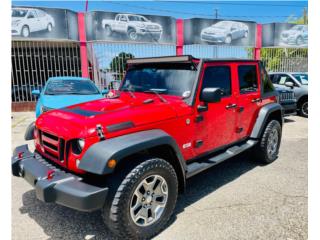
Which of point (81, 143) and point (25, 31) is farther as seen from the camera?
point (25, 31)

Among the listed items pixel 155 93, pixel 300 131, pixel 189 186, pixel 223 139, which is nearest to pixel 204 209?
pixel 189 186

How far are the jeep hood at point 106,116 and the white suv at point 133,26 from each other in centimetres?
1062

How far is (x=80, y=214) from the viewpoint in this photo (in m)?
3.37

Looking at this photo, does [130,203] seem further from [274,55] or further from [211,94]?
[274,55]

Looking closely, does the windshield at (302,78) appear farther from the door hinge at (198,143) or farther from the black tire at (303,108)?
the door hinge at (198,143)

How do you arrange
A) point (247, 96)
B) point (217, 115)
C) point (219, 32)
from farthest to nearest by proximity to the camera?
point (219, 32)
point (247, 96)
point (217, 115)

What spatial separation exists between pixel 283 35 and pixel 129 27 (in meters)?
10.2

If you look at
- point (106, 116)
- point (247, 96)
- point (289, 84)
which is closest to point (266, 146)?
point (247, 96)

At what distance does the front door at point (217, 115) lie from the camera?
3604mm

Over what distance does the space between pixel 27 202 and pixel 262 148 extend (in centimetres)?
395

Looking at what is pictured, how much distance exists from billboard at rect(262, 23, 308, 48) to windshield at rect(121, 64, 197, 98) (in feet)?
49.5

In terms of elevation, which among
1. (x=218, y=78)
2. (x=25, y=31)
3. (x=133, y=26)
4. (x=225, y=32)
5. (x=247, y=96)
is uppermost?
(x=225, y=32)

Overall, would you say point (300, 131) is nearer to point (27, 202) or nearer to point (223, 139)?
point (223, 139)

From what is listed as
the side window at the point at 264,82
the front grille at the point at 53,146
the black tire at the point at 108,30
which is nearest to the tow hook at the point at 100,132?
the front grille at the point at 53,146
